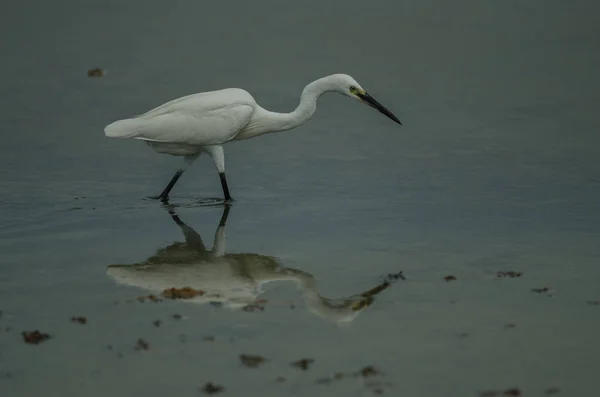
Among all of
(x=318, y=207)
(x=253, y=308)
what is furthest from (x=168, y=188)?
(x=253, y=308)

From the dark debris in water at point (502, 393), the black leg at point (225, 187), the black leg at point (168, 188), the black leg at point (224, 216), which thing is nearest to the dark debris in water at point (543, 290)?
the dark debris in water at point (502, 393)

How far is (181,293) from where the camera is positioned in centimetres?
757

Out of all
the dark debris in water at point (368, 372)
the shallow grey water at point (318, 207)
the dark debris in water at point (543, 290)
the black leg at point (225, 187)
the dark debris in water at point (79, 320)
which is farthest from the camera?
the black leg at point (225, 187)

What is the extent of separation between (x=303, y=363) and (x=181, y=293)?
1450 mm

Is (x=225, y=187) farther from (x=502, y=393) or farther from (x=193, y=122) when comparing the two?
(x=502, y=393)

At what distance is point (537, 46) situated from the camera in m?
16.6

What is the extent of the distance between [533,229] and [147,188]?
3930mm

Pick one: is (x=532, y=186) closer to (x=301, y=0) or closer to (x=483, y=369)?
(x=483, y=369)

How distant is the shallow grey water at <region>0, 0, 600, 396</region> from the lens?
21.5ft

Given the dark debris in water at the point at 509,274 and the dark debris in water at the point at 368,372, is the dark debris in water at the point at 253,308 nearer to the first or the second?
the dark debris in water at the point at 368,372

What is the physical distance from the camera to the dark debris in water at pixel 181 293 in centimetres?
754

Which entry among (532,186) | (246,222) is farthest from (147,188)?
(532,186)

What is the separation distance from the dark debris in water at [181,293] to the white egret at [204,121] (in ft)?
9.17

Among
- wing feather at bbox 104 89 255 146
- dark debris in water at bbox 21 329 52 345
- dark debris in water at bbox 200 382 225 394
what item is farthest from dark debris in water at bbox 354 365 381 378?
wing feather at bbox 104 89 255 146
